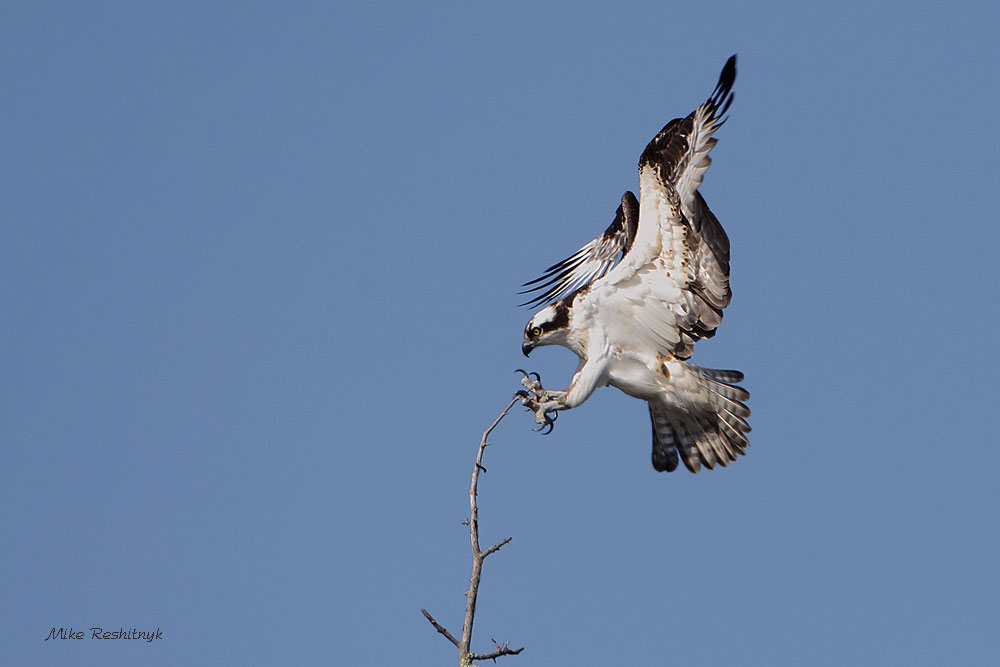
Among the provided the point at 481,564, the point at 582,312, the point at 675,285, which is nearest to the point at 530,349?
the point at 582,312

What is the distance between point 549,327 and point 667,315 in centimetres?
107

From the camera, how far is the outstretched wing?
42.9 feet

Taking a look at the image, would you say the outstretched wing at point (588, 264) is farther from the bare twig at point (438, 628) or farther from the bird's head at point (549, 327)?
the bare twig at point (438, 628)

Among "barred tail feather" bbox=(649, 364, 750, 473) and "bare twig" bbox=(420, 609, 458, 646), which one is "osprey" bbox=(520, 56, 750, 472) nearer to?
"barred tail feather" bbox=(649, 364, 750, 473)

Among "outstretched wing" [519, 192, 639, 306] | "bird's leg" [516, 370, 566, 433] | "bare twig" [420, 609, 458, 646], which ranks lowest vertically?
"bare twig" [420, 609, 458, 646]

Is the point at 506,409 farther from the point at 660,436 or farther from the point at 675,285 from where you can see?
the point at 660,436

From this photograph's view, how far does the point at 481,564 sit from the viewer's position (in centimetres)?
707

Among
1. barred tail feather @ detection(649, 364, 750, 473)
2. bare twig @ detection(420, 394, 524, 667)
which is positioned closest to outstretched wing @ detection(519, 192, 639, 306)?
barred tail feather @ detection(649, 364, 750, 473)

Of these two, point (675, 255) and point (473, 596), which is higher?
point (675, 255)

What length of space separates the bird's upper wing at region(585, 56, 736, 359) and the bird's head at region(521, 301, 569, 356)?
30 cm

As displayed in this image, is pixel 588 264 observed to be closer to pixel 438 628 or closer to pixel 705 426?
pixel 705 426

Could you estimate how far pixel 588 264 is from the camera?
13.3 metres

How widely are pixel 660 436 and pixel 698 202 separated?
244 centimetres

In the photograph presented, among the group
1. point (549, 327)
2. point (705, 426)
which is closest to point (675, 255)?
point (549, 327)
